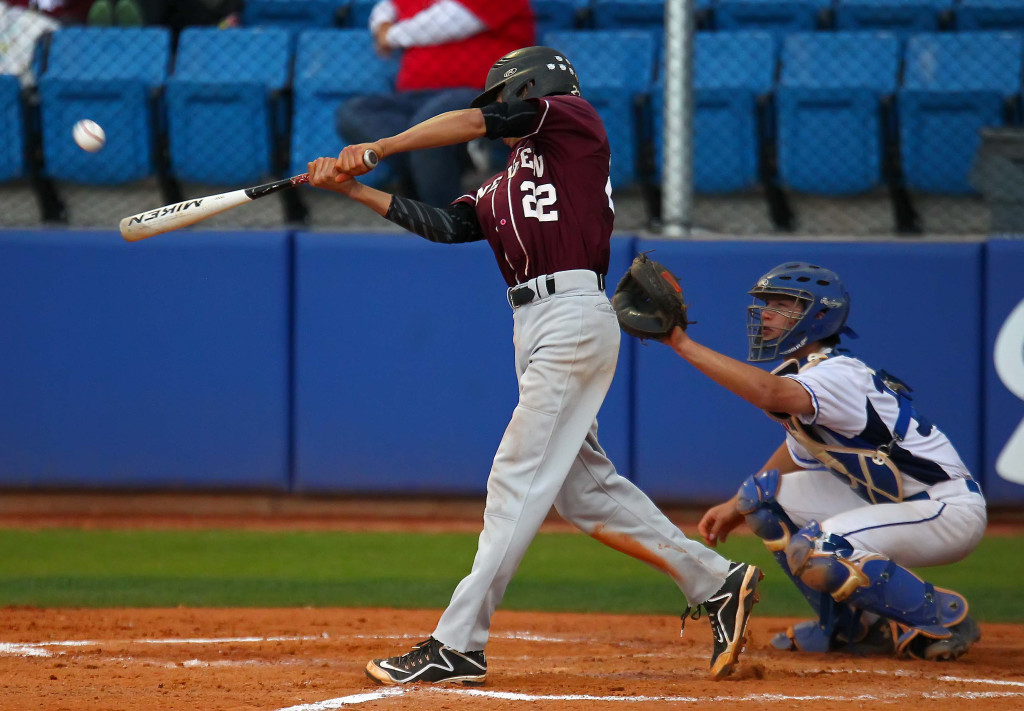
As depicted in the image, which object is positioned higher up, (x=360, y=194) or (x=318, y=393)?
(x=360, y=194)

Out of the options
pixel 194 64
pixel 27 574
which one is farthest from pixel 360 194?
pixel 194 64

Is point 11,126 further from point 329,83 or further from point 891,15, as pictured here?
point 891,15

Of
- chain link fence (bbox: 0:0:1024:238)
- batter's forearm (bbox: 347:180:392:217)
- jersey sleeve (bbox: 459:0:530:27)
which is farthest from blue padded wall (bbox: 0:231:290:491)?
batter's forearm (bbox: 347:180:392:217)

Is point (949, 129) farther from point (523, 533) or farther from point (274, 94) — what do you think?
point (523, 533)

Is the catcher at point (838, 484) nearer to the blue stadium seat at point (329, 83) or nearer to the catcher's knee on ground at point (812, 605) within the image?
the catcher's knee on ground at point (812, 605)

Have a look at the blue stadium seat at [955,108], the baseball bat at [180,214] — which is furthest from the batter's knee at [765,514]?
the blue stadium seat at [955,108]

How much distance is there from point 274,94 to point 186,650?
402 cm

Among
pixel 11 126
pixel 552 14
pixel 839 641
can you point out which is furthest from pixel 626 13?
pixel 839 641

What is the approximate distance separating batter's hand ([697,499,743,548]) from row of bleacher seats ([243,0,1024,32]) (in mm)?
4481

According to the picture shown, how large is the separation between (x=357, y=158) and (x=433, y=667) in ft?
4.40

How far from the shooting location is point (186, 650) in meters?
3.79

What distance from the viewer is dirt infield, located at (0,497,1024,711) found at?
3104 millimetres

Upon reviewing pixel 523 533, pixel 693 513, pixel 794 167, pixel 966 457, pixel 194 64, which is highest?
pixel 194 64

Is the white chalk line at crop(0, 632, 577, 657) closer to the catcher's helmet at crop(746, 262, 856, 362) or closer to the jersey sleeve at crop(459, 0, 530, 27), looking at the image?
the catcher's helmet at crop(746, 262, 856, 362)
